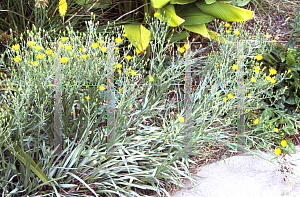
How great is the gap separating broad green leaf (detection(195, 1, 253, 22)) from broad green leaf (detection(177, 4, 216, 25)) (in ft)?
0.21

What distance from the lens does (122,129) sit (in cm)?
210

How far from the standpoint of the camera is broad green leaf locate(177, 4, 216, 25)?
2.94 m

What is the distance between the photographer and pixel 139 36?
2.72m

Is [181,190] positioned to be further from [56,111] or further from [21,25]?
[21,25]

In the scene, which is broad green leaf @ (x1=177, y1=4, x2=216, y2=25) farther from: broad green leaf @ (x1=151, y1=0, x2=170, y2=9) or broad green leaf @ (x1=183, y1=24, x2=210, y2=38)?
broad green leaf @ (x1=151, y1=0, x2=170, y2=9)

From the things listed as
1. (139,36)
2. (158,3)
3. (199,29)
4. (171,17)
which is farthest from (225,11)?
(139,36)

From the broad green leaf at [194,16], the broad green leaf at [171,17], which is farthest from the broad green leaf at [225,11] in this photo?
the broad green leaf at [171,17]

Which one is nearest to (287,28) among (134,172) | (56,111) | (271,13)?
(271,13)

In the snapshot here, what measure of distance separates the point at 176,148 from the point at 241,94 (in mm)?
661

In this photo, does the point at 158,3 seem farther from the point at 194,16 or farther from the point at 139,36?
the point at 194,16

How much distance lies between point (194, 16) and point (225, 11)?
0.34 meters

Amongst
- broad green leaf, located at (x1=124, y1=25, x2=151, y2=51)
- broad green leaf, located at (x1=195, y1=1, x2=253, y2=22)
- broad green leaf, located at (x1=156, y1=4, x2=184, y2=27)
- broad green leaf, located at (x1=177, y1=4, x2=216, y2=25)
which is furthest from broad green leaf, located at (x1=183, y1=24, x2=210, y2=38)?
broad green leaf, located at (x1=124, y1=25, x2=151, y2=51)

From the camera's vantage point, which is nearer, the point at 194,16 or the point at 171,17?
the point at 171,17

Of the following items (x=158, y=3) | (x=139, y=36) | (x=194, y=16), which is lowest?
(x=139, y=36)
